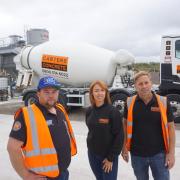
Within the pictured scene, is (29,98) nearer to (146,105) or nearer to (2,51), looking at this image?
(146,105)

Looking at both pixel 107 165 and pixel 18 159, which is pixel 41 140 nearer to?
pixel 18 159

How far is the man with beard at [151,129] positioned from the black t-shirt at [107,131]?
0.16 m

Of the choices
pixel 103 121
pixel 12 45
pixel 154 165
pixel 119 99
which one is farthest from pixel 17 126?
pixel 12 45

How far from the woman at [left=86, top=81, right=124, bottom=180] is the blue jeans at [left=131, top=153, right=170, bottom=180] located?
0.73 feet

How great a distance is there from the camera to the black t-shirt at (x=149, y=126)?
10.2ft

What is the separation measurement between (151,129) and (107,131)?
43cm

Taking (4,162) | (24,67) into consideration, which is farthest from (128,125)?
(24,67)

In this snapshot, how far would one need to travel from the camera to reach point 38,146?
96.0 inches

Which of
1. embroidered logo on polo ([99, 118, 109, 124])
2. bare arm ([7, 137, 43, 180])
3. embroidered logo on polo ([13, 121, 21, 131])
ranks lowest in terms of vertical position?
bare arm ([7, 137, 43, 180])

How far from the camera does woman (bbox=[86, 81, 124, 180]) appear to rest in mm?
3131

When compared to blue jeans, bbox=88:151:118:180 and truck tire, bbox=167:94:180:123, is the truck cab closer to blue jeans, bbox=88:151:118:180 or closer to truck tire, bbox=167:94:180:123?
truck tire, bbox=167:94:180:123

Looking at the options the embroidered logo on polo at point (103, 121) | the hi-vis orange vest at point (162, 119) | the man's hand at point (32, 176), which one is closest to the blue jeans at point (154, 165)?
the hi-vis orange vest at point (162, 119)

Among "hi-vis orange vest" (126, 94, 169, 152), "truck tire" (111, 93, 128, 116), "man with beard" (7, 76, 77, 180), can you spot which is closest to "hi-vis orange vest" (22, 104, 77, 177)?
"man with beard" (7, 76, 77, 180)

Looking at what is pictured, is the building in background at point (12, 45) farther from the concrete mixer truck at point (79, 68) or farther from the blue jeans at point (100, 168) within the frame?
the blue jeans at point (100, 168)
